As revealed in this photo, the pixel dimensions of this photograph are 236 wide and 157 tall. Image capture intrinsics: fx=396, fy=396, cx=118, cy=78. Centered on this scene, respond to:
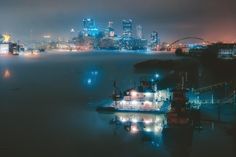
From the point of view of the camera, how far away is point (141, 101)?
17.9m

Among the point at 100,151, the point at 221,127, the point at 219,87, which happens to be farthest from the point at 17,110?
the point at 219,87

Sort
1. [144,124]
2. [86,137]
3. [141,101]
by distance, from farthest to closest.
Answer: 1. [141,101]
2. [144,124]
3. [86,137]

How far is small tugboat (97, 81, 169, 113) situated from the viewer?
1677 cm

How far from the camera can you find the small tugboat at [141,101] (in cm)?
1677

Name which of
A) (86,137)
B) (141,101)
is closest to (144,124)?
(86,137)

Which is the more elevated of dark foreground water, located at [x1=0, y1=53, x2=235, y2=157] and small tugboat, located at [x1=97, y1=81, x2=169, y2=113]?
small tugboat, located at [x1=97, y1=81, x2=169, y2=113]

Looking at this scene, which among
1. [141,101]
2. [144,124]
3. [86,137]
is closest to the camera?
[86,137]

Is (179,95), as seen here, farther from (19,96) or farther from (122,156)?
(19,96)

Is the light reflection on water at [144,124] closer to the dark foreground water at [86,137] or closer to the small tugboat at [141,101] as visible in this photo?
the dark foreground water at [86,137]

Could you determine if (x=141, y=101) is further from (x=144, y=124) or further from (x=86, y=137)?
(x=86, y=137)

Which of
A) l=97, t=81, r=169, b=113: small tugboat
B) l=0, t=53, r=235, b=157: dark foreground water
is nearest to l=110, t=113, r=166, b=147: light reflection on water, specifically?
l=0, t=53, r=235, b=157: dark foreground water

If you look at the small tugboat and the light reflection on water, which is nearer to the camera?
the light reflection on water

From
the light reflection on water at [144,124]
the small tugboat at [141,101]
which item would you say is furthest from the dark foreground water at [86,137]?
the small tugboat at [141,101]

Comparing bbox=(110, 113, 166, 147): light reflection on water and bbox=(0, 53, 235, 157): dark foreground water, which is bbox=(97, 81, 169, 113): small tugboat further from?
bbox=(0, 53, 235, 157): dark foreground water
